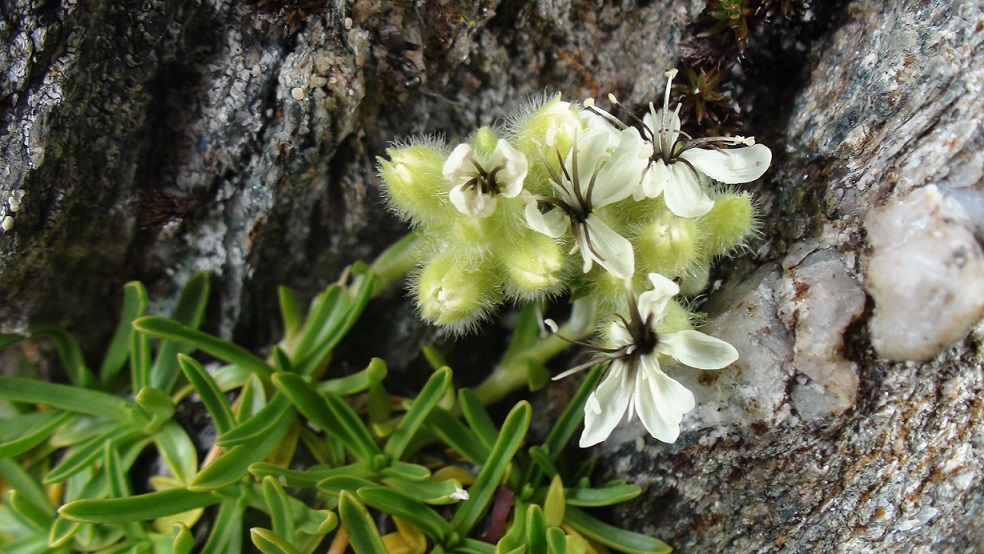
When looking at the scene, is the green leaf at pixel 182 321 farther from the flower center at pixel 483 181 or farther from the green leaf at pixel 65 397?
the flower center at pixel 483 181

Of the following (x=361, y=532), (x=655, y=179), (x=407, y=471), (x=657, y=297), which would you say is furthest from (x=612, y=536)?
(x=655, y=179)

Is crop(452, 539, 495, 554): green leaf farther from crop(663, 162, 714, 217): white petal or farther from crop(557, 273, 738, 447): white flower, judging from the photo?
crop(663, 162, 714, 217): white petal

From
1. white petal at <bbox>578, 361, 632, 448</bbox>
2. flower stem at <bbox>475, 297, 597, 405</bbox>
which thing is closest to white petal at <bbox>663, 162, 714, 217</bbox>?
white petal at <bbox>578, 361, 632, 448</bbox>

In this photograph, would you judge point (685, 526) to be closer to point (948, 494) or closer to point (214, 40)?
point (948, 494)

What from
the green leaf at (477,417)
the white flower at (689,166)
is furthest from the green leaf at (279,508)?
the white flower at (689,166)

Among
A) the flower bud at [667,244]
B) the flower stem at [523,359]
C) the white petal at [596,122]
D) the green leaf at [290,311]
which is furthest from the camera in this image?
the green leaf at [290,311]
